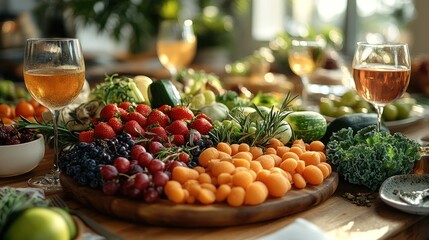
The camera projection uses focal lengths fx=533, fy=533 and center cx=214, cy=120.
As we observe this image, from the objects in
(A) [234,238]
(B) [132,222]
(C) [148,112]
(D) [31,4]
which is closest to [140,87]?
(C) [148,112]

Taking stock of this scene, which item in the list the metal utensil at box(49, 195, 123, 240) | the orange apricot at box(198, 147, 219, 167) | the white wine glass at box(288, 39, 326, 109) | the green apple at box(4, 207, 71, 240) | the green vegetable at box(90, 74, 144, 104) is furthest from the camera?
the white wine glass at box(288, 39, 326, 109)

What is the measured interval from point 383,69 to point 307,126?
259 mm

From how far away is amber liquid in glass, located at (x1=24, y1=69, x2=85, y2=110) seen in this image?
1.25m

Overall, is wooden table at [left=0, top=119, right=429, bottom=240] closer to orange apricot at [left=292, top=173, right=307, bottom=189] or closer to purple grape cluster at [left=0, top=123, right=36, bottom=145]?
orange apricot at [left=292, top=173, right=307, bottom=189]

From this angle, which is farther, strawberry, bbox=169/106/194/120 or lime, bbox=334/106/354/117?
lime, bbox=334/106/354/117

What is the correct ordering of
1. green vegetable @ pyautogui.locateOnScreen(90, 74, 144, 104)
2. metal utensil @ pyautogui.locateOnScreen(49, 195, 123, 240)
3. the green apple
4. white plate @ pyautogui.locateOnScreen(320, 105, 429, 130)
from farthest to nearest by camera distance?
white plate @ pyautogui.locateOnScreen(320, 105, 429, 130) < green vegetable @ pyautogui.locateOnScreen(90, 74, 144, 104) < metal utensil @ pyautogui.locateOnScreen(49, 195, 123, 240) < the green apple

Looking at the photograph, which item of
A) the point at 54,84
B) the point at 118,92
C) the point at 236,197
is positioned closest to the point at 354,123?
the point at 236,197

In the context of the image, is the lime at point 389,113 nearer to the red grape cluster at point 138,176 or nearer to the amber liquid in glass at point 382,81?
the amber liquid in glass at point 382,81

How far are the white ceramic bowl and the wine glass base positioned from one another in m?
0.04

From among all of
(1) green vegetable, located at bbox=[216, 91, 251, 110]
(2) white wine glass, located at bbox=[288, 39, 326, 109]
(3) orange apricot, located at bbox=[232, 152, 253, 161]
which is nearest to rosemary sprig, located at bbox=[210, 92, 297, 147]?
(3) orange apricot, located at bbox=[232, 152, 253, 161]

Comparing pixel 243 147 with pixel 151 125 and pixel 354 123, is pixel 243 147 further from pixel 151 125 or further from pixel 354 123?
pixel 354 123

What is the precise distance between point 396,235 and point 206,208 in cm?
39

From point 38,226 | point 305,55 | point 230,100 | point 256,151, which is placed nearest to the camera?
point 38,226

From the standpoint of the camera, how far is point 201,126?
1.34 metres
